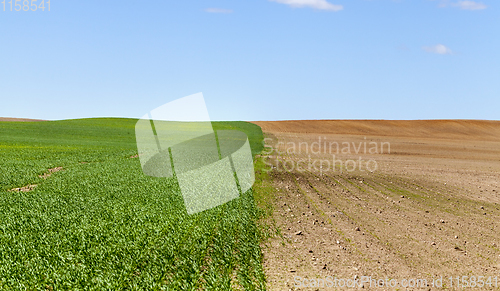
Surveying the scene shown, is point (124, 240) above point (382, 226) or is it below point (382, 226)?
above

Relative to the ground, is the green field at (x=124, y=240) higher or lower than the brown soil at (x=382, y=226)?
higher

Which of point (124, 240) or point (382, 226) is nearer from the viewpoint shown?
point (124, 240)

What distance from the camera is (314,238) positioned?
440 inches

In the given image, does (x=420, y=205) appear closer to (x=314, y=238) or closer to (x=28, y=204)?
(x=314, y=238)

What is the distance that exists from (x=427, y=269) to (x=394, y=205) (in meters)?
6.92

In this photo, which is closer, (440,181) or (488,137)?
(440,181)

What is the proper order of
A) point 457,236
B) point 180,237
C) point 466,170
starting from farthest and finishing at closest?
point 466,170 < point 457,236 < point 180,237

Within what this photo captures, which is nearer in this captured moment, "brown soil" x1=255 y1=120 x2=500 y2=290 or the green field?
the green field

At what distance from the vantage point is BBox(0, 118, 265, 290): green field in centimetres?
796

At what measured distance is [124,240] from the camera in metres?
10.2

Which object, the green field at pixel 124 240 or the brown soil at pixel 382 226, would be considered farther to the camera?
the brown soil at pixel 382 226

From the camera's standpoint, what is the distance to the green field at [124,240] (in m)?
7.96

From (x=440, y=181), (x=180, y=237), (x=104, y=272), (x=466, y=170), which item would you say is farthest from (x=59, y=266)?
(x=466, y=170)

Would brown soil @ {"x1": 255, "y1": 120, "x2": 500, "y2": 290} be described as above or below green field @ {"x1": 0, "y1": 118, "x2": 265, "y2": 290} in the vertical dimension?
below
